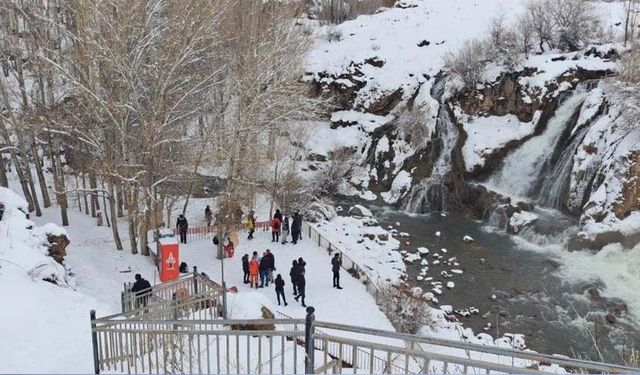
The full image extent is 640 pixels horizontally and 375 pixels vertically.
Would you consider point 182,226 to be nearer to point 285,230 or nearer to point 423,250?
point 285,230

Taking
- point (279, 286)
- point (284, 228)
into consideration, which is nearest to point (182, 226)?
point (284, 228)

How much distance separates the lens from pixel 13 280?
11.9 metres

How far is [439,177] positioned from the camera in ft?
90.6

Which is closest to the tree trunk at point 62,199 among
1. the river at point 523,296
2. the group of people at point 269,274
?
the group of people at point 269,274

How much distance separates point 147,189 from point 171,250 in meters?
2.89

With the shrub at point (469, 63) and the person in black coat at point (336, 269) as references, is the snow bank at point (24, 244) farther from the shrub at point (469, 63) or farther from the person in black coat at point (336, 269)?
the shrub at point (469, 63)

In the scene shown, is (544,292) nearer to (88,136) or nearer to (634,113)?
(634,113)

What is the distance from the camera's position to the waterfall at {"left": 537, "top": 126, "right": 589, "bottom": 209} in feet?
76.9

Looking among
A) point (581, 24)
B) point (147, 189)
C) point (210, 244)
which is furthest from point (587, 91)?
point (147, 189)

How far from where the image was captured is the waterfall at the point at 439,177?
26.8m

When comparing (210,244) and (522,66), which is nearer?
(210,244)

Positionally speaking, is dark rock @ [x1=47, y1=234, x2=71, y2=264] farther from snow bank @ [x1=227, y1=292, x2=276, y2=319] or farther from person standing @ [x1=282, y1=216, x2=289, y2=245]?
person standing @ [x1=282, y1=216, x2=289, y2=245]

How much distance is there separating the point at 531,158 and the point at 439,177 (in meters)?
4.50

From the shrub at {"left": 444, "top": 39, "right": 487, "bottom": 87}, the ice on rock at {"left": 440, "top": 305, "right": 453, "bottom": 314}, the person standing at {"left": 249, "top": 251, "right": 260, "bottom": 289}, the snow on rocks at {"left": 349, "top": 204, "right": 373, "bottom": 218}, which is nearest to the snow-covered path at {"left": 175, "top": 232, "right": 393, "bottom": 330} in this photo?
the person standing at {"left": 249, "top": 251, "right": 260, "bottom": 289}
